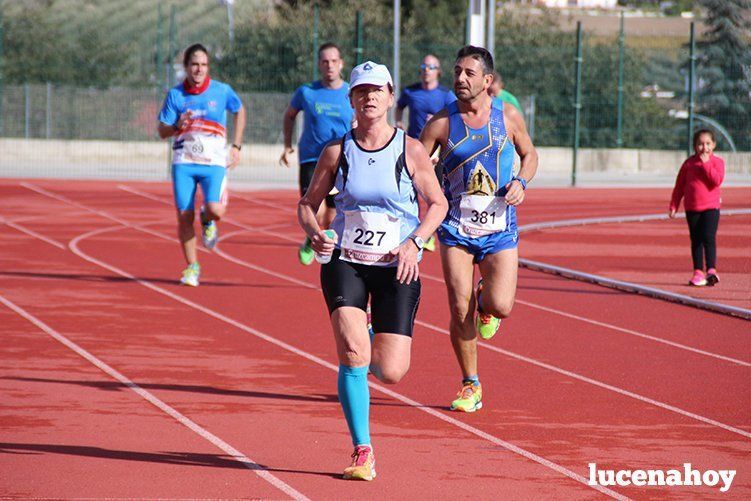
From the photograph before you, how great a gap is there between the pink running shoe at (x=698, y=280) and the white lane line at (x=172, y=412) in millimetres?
6613

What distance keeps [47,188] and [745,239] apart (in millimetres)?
13411

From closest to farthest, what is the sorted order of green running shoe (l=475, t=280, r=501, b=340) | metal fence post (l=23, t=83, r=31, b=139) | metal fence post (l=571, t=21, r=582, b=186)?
green running shoe (l=475, t=280, r=501, b=340), metal fence post (l=571, t=21, r=582, b=186), metal fence post (l=23, t=83, r=31, b=139)

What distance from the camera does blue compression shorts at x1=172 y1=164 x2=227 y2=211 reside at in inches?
508

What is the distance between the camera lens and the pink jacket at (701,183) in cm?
1377

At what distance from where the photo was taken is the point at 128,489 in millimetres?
6051

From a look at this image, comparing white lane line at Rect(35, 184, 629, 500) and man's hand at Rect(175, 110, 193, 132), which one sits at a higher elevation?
man's hand at Rect(175, 110, 193, 132)

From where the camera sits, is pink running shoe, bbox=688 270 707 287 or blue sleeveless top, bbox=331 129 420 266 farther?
pink running shoe, bbox=688 270 707 287

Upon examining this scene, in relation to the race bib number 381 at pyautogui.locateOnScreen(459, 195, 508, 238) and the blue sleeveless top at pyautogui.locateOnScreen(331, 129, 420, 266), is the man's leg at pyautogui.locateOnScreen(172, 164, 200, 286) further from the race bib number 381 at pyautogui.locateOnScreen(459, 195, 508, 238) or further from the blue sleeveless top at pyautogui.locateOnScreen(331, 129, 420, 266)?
the blue sleeveless top at pyautogui.locateOnScreen(331, 129, 420, 266)

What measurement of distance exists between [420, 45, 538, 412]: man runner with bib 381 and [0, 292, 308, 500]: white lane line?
1521mm

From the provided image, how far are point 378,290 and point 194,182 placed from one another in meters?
6.71

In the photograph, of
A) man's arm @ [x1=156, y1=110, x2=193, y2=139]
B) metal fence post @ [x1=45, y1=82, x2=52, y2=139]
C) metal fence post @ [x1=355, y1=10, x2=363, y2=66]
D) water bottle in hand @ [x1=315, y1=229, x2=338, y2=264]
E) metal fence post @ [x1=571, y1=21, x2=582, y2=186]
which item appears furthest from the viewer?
metal fence post @ [x1=45, y1=82, x2=52, y2=139]

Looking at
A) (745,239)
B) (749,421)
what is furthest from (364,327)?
(745,239)

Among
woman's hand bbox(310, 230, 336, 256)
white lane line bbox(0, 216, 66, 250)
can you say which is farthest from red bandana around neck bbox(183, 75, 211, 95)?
woman's hand bbox(310, 230, 336, 256)

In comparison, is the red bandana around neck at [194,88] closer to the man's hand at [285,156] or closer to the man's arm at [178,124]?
the man's arm at [178,124]
